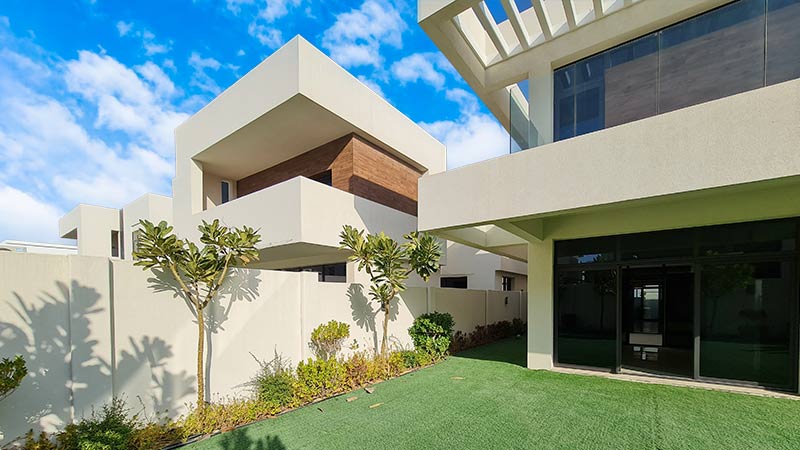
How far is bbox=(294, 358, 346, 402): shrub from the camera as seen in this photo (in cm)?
586

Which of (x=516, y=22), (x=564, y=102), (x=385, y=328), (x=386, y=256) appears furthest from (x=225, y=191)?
(x=564, y=102)

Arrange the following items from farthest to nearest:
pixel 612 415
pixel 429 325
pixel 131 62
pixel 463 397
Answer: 1. pixel 429 325
2. pixel 131 62
3. pixel 463 397
4. pixel 612 415

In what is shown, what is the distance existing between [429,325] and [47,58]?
10617mm

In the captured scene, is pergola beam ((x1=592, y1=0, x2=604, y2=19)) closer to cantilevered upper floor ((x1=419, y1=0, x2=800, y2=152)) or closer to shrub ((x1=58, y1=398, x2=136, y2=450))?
cantilevered upper floor ((x1=419, y1=0, x2=800, y2=152))

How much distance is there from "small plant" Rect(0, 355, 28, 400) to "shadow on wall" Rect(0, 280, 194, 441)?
0.58 feet

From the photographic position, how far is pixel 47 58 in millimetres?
7434

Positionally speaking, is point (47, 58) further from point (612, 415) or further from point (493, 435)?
point (612, 415)

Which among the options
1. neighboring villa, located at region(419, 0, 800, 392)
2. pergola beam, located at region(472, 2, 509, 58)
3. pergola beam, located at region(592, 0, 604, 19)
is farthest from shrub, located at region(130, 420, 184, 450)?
pergola beam, located at region(592, 0, 604, 19)

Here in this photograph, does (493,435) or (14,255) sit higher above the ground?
(14,255)

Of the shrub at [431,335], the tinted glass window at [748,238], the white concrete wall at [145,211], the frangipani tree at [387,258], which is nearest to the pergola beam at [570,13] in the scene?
the tinted glass window at [748,238]

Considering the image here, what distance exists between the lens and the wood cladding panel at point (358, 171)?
10.2 m

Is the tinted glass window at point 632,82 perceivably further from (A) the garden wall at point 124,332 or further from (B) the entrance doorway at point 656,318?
(A) the garden wall at point 124,332

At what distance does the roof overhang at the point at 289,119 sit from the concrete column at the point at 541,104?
4.61 m

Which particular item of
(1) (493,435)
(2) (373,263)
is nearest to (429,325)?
(2) (373,263)
